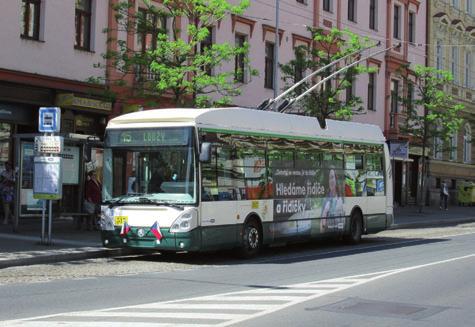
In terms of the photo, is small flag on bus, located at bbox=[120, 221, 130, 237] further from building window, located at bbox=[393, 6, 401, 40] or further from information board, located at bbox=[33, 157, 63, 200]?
building window, located at bbox=[393, 6, 401, 40]

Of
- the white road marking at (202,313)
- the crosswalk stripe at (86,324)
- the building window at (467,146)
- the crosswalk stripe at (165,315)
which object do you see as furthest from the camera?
the building window at (467,146)

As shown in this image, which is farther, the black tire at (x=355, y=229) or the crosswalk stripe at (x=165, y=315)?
A: the black tire at (x=355, y=229)

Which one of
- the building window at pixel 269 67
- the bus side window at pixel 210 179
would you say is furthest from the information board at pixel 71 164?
the building window at pixel 269 67

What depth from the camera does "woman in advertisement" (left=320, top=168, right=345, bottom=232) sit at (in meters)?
18.3

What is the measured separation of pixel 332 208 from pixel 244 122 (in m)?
4.46

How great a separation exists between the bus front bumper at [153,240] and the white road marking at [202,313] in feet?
10.6

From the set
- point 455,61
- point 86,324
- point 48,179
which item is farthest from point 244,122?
point 455,61

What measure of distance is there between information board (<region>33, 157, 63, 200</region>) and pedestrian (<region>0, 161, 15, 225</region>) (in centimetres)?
442

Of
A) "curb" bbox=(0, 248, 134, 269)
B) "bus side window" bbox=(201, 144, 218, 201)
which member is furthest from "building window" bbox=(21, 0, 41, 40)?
"bus side window" bbox=(201, 144, 218, 201)

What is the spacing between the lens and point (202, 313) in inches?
339

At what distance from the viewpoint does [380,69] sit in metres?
42.6

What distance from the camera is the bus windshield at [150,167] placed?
1420 centimetres

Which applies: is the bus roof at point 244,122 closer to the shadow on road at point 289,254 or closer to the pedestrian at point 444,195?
the shadow on road at point 289,254

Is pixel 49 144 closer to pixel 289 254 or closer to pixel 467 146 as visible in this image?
pixel 289 254
